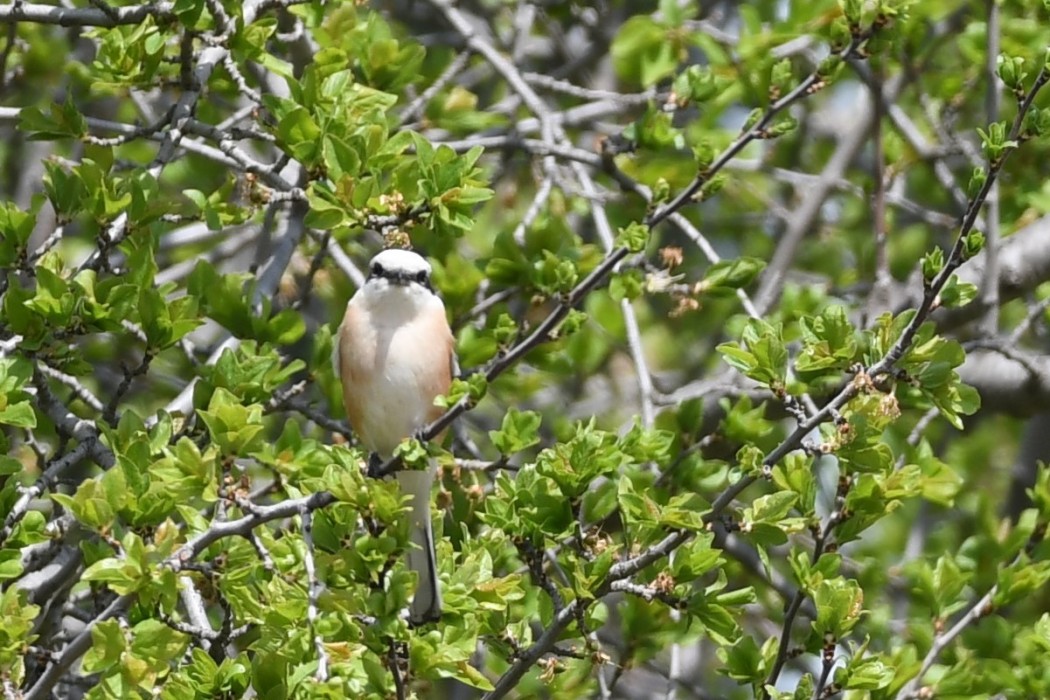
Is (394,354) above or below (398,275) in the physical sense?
below

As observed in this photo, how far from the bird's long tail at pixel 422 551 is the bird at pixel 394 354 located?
220mm

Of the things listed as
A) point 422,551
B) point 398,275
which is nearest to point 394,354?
point 398,275

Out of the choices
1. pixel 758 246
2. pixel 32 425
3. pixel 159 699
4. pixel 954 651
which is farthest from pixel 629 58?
pixel 159 699

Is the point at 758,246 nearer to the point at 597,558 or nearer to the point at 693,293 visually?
the point at 693,293

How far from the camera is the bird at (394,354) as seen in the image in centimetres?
407

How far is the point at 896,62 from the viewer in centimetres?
512

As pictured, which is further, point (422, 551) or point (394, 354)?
point (394, 354)

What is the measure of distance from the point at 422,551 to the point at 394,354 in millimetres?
935

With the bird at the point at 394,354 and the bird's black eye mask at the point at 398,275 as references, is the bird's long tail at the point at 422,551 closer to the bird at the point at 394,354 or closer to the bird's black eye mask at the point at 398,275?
the bird at the point at 394,354

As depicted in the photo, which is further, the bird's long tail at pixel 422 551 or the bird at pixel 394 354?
the bird at pixel 394 354

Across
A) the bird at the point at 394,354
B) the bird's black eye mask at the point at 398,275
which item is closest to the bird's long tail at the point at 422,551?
the bird at the point at 394,354

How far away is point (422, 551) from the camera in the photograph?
10.9ft

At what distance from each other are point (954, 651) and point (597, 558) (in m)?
1.66

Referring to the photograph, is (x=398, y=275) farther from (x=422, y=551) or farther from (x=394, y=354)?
(x=422, y=551)
